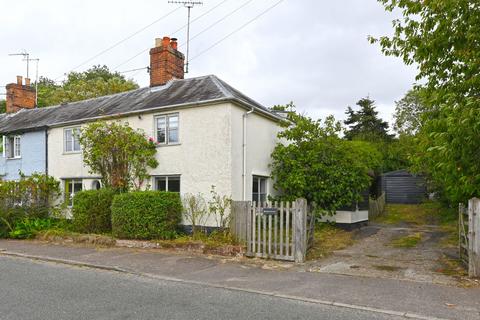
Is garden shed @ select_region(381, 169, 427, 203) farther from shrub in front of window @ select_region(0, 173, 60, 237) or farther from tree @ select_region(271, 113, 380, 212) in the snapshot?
shrub in front of window @ select_region(0, 173, 60, 237)

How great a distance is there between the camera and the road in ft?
19.6

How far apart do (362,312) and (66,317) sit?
4.49m

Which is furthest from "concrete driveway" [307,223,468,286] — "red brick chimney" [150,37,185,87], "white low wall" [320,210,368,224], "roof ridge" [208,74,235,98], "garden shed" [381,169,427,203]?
"garden shed" [381,169,427,203]

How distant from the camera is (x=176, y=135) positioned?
48.4 feet

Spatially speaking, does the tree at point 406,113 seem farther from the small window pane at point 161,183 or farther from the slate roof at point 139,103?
the small window pane at point 161,183

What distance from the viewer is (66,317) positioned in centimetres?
579

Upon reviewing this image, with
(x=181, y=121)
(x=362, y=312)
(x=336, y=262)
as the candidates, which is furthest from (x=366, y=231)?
(x=362, y=312)

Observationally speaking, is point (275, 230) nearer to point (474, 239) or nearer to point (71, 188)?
point (474, 239)

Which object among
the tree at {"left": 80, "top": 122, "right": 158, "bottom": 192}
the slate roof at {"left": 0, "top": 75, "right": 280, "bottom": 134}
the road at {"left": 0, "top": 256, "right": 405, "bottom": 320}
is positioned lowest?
the road at {"left": 0, "top": 256, "right": 405, "bottom": 320}

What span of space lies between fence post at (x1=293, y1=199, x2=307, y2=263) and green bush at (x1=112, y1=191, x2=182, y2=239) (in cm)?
473

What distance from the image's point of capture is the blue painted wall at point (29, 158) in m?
18.9

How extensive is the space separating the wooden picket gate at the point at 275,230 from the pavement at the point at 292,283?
817mm

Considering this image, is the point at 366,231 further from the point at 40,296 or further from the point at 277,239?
the point at 40,296

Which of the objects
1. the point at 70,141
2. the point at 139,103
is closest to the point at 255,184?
the point at 139,103
